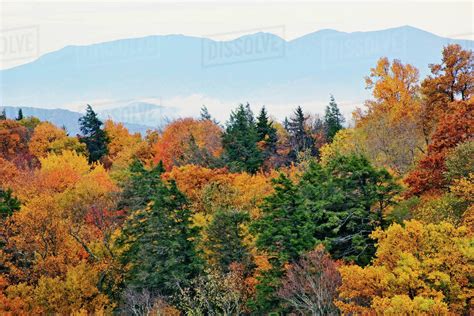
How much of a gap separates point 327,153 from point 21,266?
29487 millimetres

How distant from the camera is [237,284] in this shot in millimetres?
30844

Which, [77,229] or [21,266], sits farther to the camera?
[77,229]

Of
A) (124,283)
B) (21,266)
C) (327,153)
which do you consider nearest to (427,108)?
(327,153)

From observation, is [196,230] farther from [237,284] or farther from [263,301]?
[263,301]

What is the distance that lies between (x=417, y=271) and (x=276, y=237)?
8.10 metres

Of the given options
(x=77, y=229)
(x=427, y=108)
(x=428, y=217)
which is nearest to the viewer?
(x=428, y=217)

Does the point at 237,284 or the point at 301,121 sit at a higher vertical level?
the point at 301,121

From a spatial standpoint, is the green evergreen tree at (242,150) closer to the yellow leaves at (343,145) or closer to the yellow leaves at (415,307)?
the yellow leaves at (343,145)

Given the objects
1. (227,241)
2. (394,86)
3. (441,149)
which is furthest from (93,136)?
(441,149)

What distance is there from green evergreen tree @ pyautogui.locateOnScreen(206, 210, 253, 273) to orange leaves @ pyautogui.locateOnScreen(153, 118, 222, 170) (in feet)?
77.9

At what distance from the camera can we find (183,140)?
6256 cm

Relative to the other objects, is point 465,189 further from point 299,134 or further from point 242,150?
point 299,134

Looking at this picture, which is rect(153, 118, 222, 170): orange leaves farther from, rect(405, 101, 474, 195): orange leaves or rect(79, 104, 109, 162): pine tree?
rect(405, 101, 474, 195): orange leaves

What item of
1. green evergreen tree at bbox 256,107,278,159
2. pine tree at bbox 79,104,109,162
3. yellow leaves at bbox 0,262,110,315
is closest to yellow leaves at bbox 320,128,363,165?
green evergreen tree at bbox 256,107,278,159
